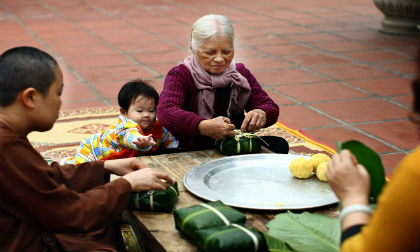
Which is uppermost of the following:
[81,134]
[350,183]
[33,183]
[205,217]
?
[350,183]

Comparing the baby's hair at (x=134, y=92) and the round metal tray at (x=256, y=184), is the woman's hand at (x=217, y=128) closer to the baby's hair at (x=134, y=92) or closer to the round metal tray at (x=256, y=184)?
the round metal tray at (x=256, y=184)

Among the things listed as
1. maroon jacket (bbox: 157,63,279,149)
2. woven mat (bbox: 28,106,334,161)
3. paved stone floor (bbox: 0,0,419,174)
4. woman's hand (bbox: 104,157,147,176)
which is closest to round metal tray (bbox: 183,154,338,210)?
woman's hand (bbox: 104,157,147,176)

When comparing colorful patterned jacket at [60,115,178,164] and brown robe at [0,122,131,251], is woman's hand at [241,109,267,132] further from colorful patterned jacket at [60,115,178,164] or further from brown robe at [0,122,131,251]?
brown robe at [0,122,131,251]

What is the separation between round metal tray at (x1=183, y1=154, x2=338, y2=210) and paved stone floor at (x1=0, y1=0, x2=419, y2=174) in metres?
0.87

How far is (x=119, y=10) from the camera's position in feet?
31.2

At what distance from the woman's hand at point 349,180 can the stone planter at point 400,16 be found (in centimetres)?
640

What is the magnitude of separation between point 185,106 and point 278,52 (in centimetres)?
384

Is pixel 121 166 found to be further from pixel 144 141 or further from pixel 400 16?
pixel 400 16

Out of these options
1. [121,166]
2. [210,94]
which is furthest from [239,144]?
[121,166]

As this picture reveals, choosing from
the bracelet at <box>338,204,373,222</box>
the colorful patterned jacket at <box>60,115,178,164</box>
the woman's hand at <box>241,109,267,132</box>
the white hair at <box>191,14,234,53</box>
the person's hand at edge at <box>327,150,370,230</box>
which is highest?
the white hair at <box>191,14,234,53</box>

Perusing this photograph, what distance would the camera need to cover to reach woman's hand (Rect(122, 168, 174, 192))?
209cm

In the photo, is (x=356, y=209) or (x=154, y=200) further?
(x=154, y=200)

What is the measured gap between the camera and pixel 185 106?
10.2 feet

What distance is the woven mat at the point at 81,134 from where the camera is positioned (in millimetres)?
3818
